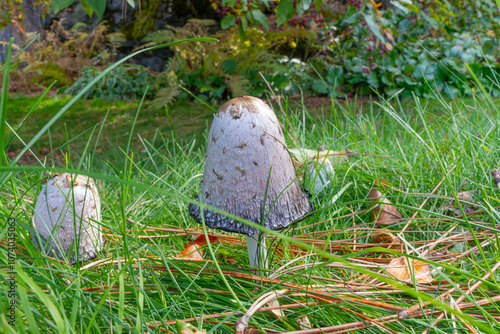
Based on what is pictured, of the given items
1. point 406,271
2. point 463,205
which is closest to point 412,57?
point 463,205

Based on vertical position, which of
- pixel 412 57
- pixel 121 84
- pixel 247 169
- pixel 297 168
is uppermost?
pixel 247 169

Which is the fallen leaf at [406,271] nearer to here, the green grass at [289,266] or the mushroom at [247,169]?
the green grass at [289,266]

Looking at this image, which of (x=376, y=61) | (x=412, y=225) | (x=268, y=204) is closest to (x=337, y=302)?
(x=268, y=204)

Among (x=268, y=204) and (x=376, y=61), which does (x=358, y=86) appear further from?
(x=268, y=204)

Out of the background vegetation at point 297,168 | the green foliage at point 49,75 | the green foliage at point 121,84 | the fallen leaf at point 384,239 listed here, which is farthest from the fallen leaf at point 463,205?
the green foliage at point 49,75

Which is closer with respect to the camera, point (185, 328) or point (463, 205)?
point (185, 328)

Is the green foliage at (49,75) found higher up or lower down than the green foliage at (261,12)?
lower down

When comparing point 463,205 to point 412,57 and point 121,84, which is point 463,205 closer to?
point 412,57

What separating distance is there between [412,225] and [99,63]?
8193 millimetres

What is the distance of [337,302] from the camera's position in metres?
0.99

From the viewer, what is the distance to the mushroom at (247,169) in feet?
3.25

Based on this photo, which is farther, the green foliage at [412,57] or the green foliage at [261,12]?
the green foliage at [412,57]

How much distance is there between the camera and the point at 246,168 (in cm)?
100

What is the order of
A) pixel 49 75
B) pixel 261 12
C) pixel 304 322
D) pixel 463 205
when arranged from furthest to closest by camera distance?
pixel 49 75 → pixel 261 12 → pixel 463 205 → pixel 304 322
